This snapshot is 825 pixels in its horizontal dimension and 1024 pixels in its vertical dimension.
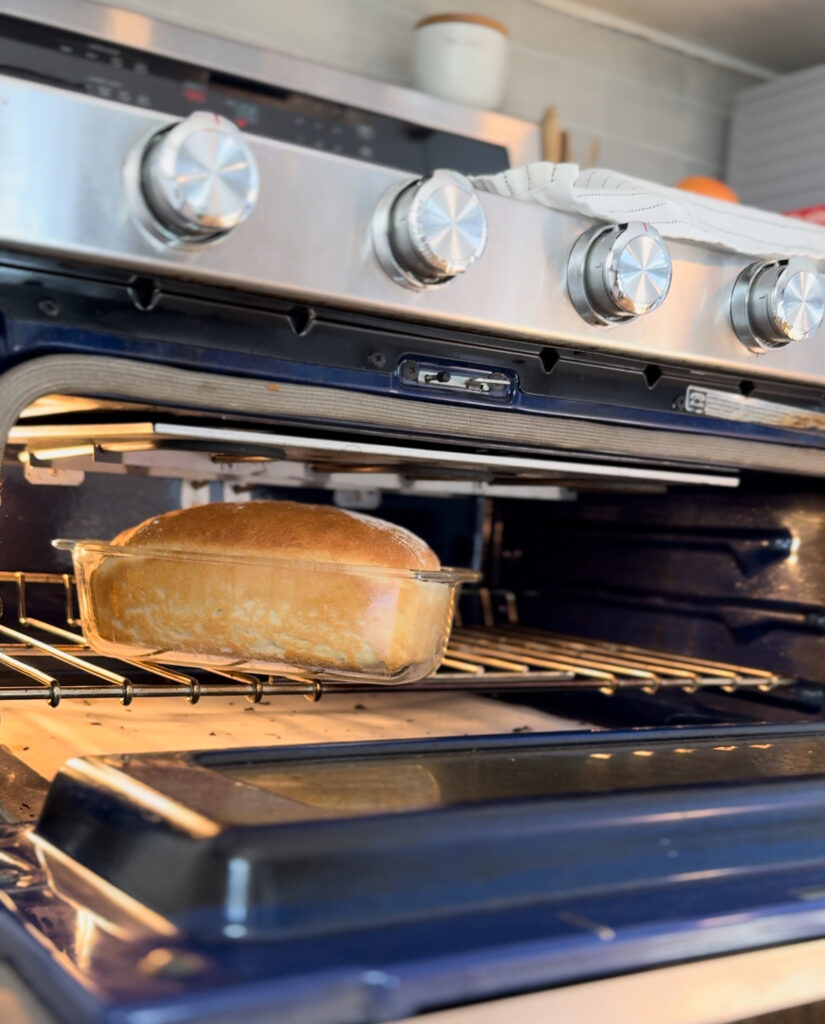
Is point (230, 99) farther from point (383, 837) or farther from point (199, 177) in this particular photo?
point (383, 837)

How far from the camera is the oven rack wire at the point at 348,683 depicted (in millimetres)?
911

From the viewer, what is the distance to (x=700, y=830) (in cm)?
60

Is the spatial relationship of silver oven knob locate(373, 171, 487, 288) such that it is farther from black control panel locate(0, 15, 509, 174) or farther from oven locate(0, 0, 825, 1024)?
black control panel locate(0, 15, 509, 174)

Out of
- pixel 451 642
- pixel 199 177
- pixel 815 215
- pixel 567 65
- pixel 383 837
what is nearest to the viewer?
pixel 383 837

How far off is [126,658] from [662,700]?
0.60 meters

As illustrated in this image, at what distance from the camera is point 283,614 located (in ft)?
3.02

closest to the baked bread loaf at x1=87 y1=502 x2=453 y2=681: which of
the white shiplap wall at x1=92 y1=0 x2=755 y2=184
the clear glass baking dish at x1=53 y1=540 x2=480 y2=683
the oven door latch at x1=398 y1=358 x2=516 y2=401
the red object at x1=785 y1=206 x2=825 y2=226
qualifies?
the clear glass baking dish at x1=53 y1=540 x2=480 y2=683

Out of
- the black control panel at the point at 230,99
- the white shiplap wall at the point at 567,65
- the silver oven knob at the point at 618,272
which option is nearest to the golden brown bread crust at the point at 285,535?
the silver oven knob at the point at 618,272

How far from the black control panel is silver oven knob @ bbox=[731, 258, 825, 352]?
2.39 feet

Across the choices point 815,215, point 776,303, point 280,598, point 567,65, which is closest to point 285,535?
point 280,598

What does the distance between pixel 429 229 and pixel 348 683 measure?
418 mm

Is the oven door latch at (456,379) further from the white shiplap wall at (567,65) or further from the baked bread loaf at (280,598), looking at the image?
the white shiplap wall at (567,65)

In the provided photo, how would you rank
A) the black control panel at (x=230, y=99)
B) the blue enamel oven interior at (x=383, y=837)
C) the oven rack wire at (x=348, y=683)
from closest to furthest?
the blue enamel oven interior at (x=383, y=837)
the oven rack wire at (x=348, y=683)
the black control panel at (x=230, y=99)

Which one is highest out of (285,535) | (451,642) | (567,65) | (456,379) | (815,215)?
(567,65)
